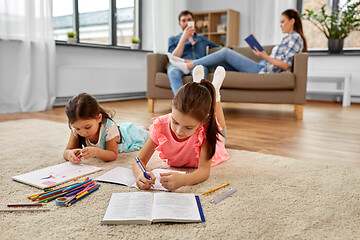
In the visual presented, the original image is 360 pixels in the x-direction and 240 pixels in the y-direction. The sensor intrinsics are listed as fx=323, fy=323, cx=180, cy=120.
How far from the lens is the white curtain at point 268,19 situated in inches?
188

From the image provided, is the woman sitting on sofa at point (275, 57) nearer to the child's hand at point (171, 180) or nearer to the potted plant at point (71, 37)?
the potted plant at point (71, 37)

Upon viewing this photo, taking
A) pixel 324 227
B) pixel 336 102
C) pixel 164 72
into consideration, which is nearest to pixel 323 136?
pixel 324 227

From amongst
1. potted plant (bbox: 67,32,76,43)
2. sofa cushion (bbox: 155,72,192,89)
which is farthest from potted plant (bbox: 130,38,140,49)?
sofa cushion (bbox: 155,72,192,89)

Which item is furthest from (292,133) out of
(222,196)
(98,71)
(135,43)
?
(135,43)

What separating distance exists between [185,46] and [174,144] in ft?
7.20

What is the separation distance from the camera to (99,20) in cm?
439

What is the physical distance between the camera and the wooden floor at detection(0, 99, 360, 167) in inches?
66.0

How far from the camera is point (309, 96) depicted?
479 centimetres

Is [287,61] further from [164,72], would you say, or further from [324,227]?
[324,227]

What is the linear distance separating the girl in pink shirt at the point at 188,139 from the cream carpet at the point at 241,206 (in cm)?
6

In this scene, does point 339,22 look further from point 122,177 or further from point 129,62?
point 122,177

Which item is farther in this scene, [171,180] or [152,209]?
[171,180]

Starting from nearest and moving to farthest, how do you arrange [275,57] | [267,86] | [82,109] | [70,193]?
1. [70,193]
2. [82,109]
3. [267,86]
4. [275,57]

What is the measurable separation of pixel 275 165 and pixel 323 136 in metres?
0.86
